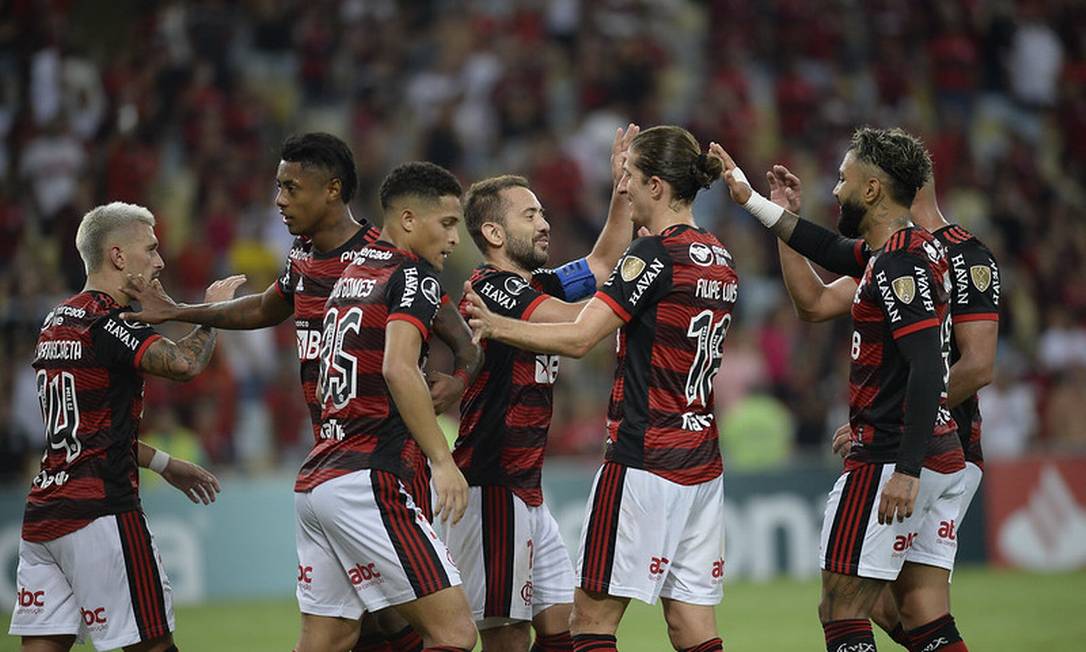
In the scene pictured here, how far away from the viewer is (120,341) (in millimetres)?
6703

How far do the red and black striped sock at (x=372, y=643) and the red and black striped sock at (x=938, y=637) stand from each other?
255 cm

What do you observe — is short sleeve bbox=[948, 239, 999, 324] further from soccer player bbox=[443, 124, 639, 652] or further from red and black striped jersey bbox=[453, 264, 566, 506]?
red and black striped jersey bbox=[453, 264, 566, 506]

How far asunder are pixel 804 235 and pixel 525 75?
41.2 feet

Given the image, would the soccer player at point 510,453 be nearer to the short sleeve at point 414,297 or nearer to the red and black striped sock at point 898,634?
the short sleeve at point 414,297

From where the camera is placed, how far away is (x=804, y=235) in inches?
284

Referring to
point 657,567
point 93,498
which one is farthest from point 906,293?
point 93,498

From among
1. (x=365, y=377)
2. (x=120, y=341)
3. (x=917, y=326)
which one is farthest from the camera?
(x=120, y=341)

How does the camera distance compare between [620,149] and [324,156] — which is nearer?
[324,156]

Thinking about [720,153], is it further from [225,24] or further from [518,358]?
[225,24]

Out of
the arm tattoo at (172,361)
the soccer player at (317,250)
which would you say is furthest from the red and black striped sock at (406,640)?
the arm tattoo at (172,361)

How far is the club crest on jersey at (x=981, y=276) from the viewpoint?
23.4ft

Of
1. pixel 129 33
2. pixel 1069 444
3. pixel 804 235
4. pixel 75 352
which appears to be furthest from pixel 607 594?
pixel 129 33

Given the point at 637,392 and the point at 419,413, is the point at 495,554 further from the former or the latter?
the point at 419,413

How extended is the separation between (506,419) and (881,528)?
1844 millimetres
